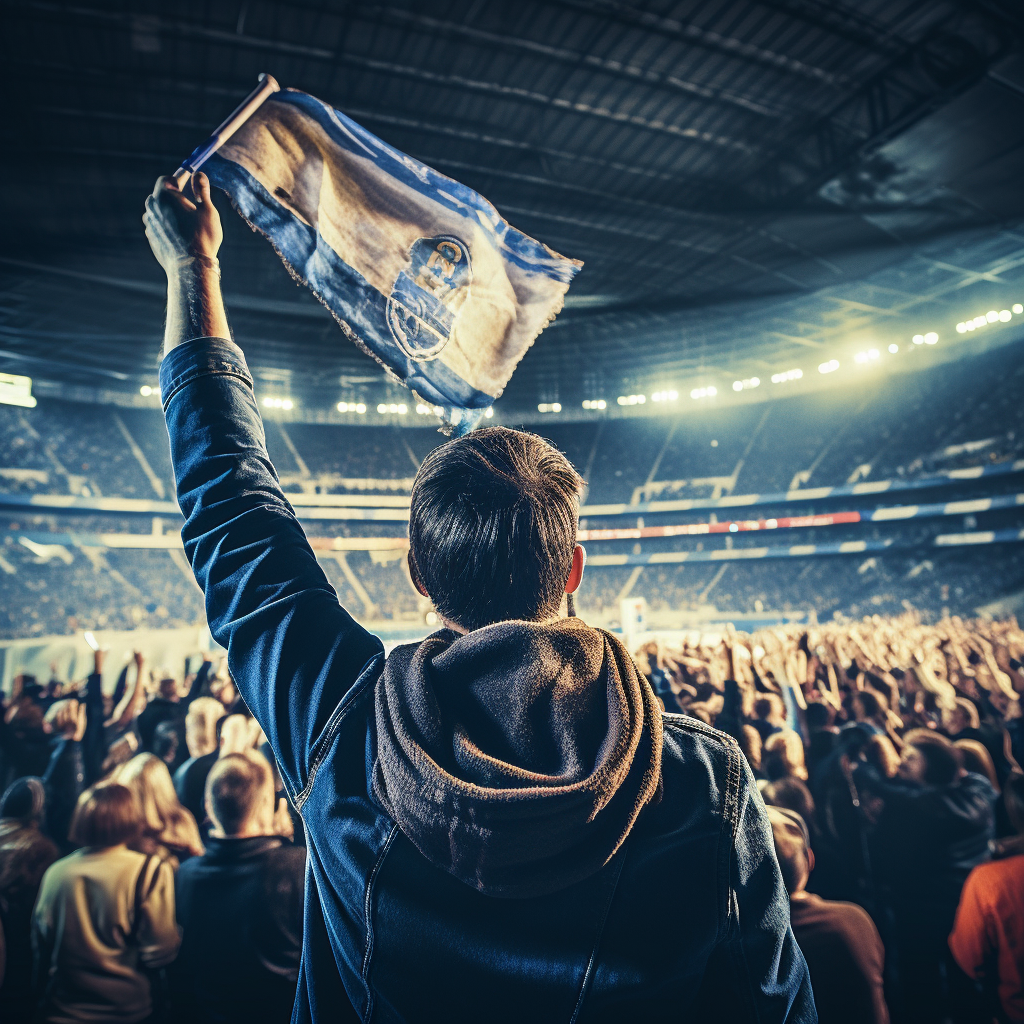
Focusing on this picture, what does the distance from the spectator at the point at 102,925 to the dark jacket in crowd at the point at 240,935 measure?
0.13m

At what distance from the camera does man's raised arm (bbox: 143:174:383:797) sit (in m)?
1.14

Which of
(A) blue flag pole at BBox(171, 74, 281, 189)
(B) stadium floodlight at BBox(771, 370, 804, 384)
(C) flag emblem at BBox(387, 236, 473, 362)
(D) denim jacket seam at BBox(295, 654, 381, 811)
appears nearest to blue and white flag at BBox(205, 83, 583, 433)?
(C) flag emblem at BBox(387, 236, 473, 362)

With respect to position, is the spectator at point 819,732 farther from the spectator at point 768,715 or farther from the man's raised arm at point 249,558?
the man's raised arm at point 249,558

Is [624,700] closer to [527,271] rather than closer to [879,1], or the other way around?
[527,271]

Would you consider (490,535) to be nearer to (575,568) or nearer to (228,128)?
(575,568)

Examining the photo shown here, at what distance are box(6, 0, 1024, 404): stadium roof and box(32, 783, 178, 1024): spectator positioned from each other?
9696mm

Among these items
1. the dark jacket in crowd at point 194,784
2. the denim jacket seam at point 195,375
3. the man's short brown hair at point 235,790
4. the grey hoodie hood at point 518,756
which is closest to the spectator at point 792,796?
the man's short brown hair at point 235,790

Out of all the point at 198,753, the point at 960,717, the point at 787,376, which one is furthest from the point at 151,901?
the point at 787,376

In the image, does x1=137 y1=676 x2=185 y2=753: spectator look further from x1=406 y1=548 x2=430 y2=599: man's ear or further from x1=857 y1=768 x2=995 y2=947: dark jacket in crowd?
x1=857 y1=768 x2=995 y2=947: dark jacket in crowd

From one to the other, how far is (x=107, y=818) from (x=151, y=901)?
1.49ft

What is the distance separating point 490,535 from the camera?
3.51 feet

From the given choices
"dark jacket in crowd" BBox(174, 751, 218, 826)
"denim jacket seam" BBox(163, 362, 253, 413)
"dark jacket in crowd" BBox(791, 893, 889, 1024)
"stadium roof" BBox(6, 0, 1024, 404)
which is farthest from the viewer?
"stadium roof" BBox(6, 0, 1024, 404)

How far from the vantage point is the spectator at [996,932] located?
2898 mm

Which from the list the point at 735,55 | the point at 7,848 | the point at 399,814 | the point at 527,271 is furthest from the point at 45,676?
the point at 735,55
